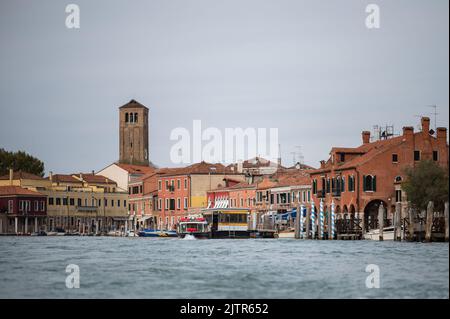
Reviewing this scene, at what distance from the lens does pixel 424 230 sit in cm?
6812

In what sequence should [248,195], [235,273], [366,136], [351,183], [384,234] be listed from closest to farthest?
[235,273] → [384,234] → [351,183] → [366,136] → [248,195]

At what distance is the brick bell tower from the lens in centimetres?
17012

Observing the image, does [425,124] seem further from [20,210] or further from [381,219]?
[20,210]

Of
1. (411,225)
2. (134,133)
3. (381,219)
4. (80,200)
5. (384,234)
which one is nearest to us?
(411,225)

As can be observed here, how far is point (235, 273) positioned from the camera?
148ft

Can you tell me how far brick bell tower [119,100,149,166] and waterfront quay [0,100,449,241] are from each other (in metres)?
0.14

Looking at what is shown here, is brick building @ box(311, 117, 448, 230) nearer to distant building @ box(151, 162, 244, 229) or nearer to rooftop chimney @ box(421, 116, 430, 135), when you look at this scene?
rooftop chimney @ box(421, 116, 430, 135)

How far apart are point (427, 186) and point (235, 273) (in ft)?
90.0

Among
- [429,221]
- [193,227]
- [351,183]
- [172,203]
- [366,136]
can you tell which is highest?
[366,136]

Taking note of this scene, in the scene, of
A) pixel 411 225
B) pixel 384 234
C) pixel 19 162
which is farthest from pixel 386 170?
pixel 19 162

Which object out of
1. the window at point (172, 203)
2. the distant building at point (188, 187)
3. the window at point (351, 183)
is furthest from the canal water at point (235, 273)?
the window at point (172, 203)

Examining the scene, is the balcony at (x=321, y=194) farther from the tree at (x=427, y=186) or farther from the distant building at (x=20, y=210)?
the distant building at (x=20, y=210)

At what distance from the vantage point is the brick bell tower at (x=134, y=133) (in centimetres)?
17012
